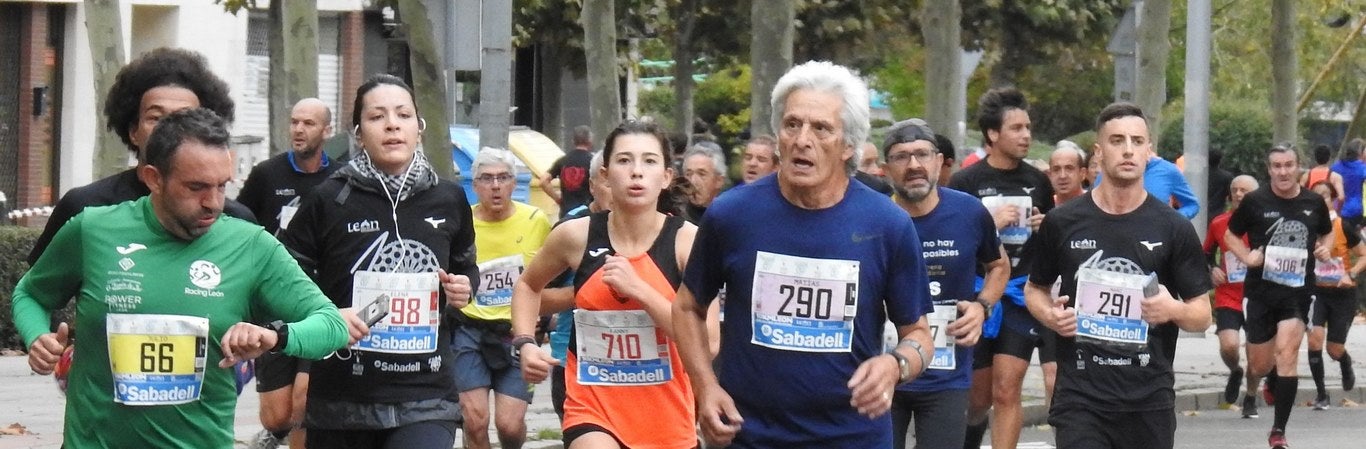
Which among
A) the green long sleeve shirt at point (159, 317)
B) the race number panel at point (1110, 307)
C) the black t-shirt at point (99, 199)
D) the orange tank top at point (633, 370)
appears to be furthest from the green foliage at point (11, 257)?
the green long sleeve shirt at point (159, 317)

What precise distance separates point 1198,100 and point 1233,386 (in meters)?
5.33

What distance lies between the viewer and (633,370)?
7.13m

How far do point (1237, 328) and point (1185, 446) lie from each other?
214cm

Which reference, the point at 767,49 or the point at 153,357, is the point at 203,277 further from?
the point at 767,49

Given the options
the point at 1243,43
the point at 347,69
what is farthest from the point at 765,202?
the point at 1243,43

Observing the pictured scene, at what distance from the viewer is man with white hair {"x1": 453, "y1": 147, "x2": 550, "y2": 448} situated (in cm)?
1003

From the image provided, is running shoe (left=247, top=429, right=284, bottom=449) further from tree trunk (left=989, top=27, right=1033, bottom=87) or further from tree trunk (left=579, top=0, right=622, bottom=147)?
tree trunk (left=989, top=27, right=1033, bottom=87)

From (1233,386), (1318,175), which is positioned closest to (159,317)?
(1233,386)

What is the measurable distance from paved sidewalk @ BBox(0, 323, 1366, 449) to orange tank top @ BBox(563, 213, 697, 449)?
4.20 metres

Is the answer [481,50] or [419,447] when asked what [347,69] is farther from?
[419,447]

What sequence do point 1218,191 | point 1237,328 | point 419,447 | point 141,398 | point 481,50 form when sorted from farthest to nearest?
point 1218,191
point 1237,328
point 481,50
point 419,447
point 141,398

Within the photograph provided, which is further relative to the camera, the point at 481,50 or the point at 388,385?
the point at 481,50

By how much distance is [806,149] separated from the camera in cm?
553

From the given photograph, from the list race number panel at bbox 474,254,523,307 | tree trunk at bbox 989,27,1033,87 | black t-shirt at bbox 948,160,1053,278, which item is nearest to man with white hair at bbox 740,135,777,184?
black t-shirt at bbox 948,160,1053,278
